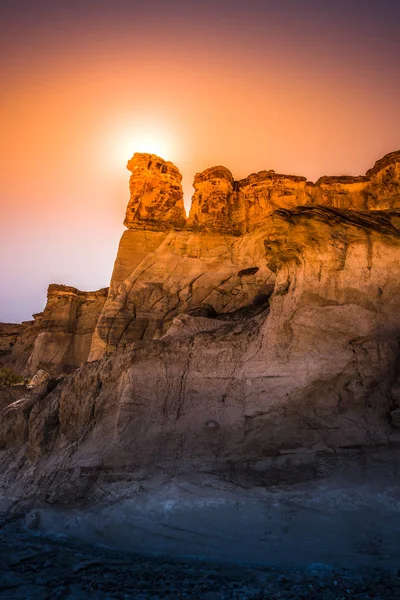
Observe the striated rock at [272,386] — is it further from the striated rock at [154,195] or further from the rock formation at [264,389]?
the striated rock at [154,195]

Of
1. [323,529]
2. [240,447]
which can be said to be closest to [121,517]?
[240,447]

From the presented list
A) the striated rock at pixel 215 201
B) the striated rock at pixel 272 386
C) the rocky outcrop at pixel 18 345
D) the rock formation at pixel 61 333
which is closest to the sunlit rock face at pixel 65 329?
the rock formation at pixel 61 333

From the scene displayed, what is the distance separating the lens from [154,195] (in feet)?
119

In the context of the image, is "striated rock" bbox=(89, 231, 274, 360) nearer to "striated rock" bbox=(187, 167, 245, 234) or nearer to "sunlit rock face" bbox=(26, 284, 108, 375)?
"striated rock" bbox=(187, 167, 245, 234)

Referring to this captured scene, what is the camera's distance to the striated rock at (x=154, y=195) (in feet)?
115

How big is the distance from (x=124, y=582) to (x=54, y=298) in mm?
38968

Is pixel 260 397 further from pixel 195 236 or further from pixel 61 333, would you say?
pixel 61 333

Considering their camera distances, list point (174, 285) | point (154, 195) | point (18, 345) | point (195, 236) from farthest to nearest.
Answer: point (18, 345) → point (154, 195) → point (195, 236) → point (174, 285)

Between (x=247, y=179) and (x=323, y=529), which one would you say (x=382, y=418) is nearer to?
(x=323, y=529)

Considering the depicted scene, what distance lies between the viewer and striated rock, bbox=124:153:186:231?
115 feet

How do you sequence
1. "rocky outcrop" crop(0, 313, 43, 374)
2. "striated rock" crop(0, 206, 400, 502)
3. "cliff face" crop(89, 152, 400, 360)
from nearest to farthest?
"striated rock" crop(0, 206, 400, 502)
"cliff face" crop(89, 152, 400, 360)
"rocky outcrop" crop(0, 313, 43, 374)

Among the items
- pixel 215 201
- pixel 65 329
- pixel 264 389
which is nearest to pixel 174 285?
pixel 215 201

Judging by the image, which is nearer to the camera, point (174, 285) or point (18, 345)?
point (174, 285)

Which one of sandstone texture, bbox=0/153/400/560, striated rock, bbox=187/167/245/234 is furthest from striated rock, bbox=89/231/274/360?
sandstone texture, bbox=0/153/400/560
